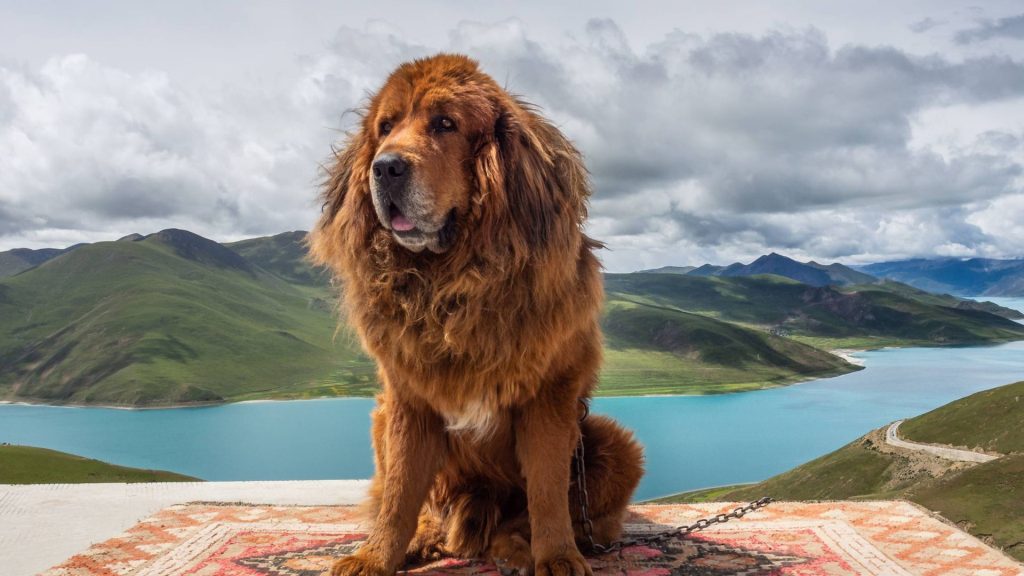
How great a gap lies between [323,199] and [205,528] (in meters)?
3.20

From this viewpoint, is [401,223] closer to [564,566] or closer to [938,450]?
[564,566]

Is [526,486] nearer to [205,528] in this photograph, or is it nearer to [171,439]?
[205,528]

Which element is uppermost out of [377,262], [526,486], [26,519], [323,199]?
[323,199]

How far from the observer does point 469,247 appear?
390 cm

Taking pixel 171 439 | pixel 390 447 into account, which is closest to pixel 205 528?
pixel 390 447

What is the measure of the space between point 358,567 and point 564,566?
1169 mm

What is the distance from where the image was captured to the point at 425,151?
3686mm

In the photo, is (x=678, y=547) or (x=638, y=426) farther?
(x=638, y=426)

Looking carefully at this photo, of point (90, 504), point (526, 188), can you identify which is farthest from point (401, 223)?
point (90, 504)

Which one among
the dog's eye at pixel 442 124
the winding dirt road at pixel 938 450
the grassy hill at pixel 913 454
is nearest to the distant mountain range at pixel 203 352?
the grassy hill at pixel 913 454

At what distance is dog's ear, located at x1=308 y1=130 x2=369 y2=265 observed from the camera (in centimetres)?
415

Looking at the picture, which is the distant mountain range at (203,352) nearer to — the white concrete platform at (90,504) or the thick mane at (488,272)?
the white concrete platform at (90,504)

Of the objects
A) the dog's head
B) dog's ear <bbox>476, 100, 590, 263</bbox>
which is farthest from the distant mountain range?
dog's ear <bbox>476, 100, 590, 263</bbox>

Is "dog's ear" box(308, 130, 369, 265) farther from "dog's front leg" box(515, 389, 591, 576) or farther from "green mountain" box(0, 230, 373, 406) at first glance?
"green mountain" box(0, 230, 373, 406)
